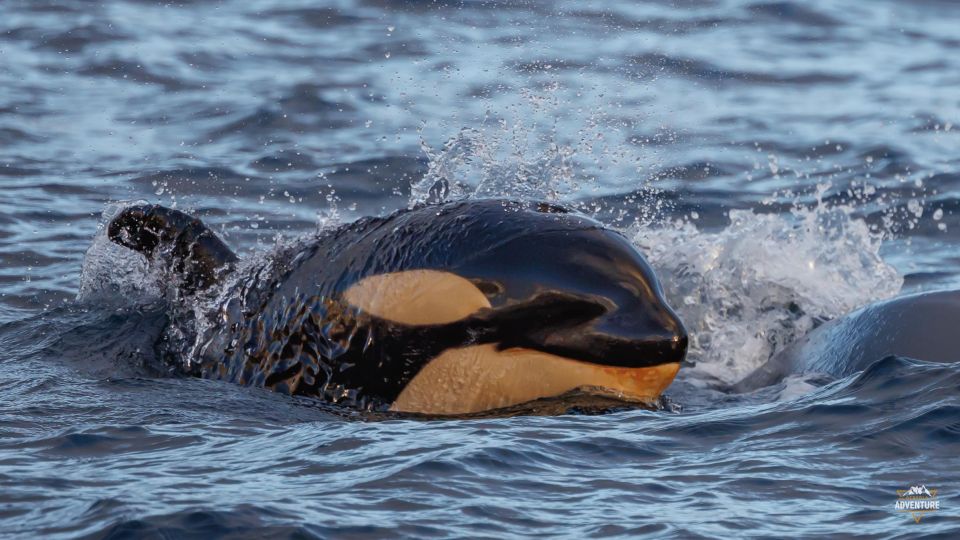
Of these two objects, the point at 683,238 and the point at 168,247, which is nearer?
the point at 168,247

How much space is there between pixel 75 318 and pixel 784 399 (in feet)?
14.8

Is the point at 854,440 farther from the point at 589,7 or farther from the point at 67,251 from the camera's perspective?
the point at 589,7

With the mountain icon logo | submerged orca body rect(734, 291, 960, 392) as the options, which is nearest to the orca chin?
the mountain icon logo

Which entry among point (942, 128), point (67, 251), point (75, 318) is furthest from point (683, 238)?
point (942, 128)

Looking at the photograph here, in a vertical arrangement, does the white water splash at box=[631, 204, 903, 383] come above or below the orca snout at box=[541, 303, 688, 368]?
below

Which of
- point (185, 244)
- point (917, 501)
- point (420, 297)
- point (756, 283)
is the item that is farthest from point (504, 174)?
point (917, 501)

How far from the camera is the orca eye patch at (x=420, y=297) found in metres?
6.65

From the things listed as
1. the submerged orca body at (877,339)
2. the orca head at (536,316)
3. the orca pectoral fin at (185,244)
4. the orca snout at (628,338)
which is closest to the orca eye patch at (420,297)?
the orca head at (536,316)

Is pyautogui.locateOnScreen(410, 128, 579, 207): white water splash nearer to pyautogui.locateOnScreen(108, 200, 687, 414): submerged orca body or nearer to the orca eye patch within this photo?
pyautogui.locateOnScreen(108, 200, 687, 414): submerged orca body

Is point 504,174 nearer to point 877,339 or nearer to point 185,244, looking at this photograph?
point 185,244

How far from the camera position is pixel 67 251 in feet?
41.0

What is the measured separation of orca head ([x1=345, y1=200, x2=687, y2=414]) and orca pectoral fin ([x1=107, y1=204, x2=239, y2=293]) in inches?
64.7

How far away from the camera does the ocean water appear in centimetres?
568

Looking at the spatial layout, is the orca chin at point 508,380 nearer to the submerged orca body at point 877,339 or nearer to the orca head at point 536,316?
the orca head at point 536,316
